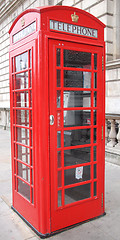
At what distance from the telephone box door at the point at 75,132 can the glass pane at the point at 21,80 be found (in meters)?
0.42

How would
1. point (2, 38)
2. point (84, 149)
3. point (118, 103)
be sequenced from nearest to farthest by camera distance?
point (84, 149)
point (118, 103)
point (2, 38)

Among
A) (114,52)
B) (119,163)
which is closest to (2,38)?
(114,52)

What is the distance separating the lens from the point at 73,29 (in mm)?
2631

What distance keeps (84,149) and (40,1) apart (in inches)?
393

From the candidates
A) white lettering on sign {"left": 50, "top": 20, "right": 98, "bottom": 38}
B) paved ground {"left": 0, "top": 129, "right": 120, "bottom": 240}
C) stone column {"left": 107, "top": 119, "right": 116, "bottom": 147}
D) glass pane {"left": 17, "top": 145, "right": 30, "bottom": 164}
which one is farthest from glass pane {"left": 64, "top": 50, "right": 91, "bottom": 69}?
stone column {"left": 107, "top": 119, "right": 116, "bottom": 147}

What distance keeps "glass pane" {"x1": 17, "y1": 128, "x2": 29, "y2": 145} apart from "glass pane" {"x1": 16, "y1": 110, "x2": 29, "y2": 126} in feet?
0.29

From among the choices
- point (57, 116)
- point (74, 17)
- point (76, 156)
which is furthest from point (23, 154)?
point (74, 17)

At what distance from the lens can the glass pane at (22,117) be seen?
281 cm

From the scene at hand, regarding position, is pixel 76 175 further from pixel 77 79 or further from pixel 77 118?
pixel 77 79

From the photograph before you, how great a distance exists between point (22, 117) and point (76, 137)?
74cm

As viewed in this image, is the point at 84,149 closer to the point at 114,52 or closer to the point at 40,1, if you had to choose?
the point at 114,52

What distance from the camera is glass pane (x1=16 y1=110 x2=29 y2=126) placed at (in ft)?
9.21

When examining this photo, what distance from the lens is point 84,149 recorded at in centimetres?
288

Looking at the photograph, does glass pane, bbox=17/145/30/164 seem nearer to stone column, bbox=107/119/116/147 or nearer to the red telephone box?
the red telephone box
